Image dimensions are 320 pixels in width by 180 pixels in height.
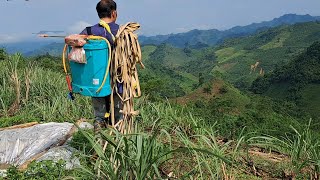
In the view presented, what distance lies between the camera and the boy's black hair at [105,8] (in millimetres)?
3314

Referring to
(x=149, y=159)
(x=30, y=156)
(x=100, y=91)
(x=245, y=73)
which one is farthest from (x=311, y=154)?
(x=245, y=73)

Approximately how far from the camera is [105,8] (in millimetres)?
3311

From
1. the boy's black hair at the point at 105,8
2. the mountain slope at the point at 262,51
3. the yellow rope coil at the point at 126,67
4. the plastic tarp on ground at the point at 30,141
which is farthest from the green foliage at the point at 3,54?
the mountain slope at the point at 262,51

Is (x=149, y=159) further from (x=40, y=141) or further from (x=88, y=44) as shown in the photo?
(x=40, y=141)

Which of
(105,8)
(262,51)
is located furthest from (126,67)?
(262,51)

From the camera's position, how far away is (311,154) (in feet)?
10.7

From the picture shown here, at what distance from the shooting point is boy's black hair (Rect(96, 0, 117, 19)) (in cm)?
331

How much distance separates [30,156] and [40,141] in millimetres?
241

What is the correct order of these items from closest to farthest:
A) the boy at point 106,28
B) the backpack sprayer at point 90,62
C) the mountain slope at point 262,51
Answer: the backpack sprayer at point 90,62 < the boy at point 106,28 < the mountain slope at point 262,51

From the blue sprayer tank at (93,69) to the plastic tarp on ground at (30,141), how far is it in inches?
45.6

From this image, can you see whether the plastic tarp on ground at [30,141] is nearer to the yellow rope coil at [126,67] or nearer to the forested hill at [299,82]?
the yellow rope coil at [126,67]

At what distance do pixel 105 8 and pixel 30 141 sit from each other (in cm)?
194

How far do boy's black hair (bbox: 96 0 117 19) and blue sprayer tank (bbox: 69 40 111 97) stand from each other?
1.15 ft

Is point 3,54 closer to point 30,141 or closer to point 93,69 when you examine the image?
point 30,141
